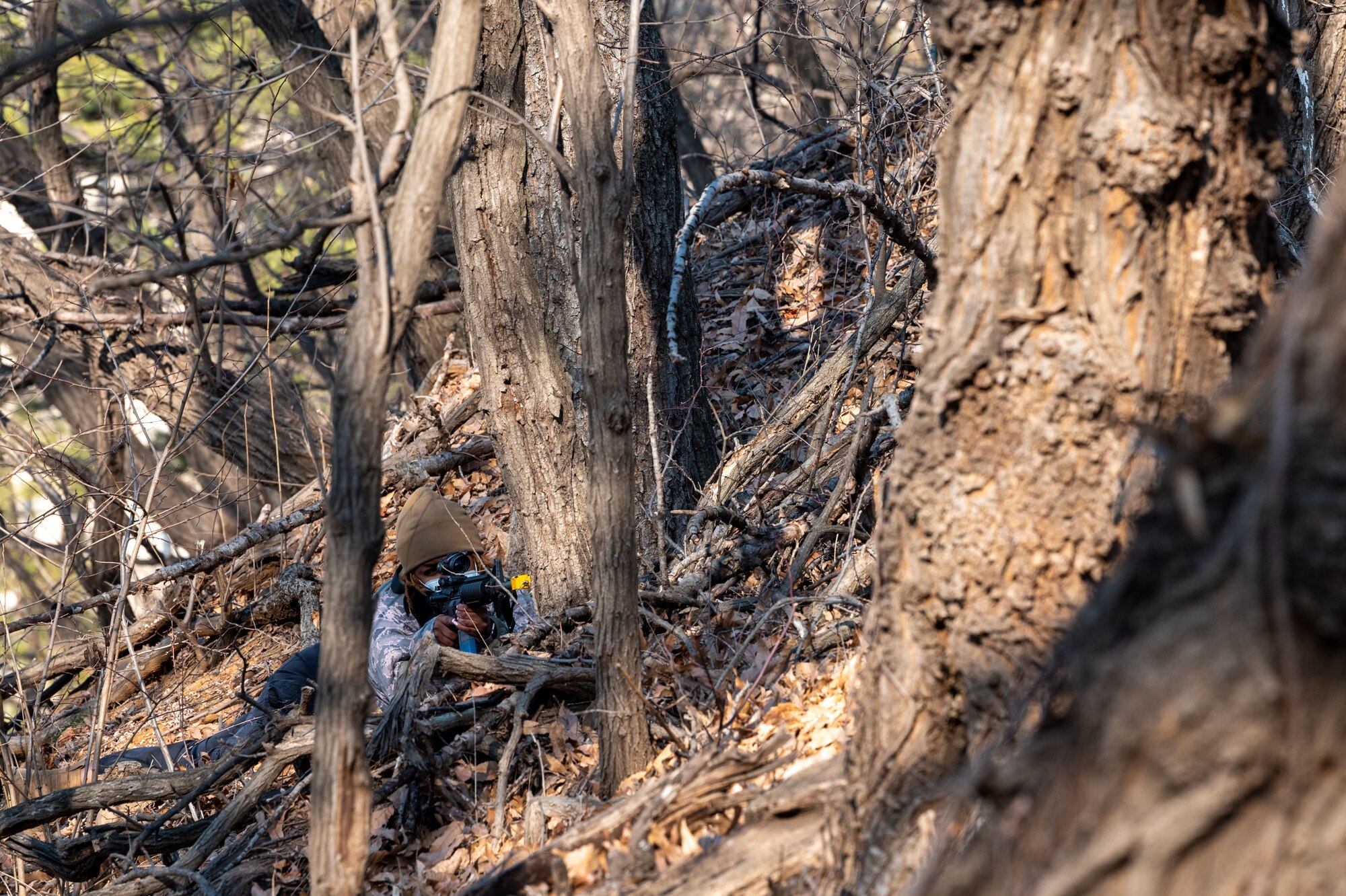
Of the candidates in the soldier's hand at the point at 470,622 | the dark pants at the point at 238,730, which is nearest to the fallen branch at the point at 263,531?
the dark pants at the point at 238,730

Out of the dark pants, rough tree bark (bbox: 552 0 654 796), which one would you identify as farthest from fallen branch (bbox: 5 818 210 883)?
rough tree bark (bbox: 552 0 654 796)

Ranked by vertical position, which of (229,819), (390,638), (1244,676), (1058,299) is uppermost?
(1058,299)

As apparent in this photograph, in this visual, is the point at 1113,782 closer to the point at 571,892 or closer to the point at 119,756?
the point at 571,892

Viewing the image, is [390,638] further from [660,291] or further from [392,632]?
[660,291]

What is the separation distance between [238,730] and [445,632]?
4.24 feet

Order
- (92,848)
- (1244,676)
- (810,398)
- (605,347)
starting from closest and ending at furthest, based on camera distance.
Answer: (1244,676), (605,347), (92,848), (810,398)

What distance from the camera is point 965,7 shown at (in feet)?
6.64

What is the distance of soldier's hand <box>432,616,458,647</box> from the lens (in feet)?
15.5

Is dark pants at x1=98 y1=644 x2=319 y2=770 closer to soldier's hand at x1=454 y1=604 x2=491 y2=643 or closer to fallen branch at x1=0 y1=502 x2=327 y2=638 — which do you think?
soldier's hand at x1=454 y1=604 x2=491 y2=643

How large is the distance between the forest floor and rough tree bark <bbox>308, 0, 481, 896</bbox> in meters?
0.46

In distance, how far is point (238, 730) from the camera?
508 cm

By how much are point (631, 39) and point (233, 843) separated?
3185mm

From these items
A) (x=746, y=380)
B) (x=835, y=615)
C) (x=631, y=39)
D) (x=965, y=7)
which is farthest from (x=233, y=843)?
(x=746, y=380)

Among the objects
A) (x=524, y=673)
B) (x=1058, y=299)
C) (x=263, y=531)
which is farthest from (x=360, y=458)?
(x=263, y=531)
